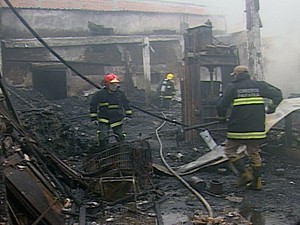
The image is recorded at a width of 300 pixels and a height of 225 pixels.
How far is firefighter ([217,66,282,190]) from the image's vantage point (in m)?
6.83

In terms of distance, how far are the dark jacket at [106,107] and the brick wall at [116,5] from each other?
1409 cm

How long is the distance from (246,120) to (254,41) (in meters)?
7.43

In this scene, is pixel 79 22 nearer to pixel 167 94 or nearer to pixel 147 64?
pixel 147 64

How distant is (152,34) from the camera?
1019 inches

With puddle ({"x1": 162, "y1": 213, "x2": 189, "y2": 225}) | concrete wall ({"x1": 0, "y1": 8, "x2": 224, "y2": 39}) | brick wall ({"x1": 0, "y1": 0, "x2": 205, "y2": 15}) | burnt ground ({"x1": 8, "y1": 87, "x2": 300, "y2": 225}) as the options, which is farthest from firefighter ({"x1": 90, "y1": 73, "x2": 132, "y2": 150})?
brick wall ({"x1": 0, "y1": 0, "x2": 205, "y2": 15})

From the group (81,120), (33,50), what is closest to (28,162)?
(81,120)

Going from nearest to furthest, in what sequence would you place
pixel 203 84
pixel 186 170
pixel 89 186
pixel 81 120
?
1. pixel 89 186
2. pixel 186 170
3. pixel 203 84
4. pixel 81 120

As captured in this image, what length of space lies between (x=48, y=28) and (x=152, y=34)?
610 centimetres

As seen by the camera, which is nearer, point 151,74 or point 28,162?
point 28,162

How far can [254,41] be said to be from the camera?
1372cm

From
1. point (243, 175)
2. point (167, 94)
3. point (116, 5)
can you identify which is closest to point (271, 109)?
point (243, 175)

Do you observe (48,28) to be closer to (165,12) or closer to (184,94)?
(165,12)

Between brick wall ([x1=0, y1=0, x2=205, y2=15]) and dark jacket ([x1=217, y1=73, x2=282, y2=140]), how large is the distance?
1645 cm

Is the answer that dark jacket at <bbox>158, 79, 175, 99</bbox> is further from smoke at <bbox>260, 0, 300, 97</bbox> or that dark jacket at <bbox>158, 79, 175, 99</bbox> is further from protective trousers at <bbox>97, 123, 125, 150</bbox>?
protective trousers at <bbox>97, 123, 125, 150</bbox>
